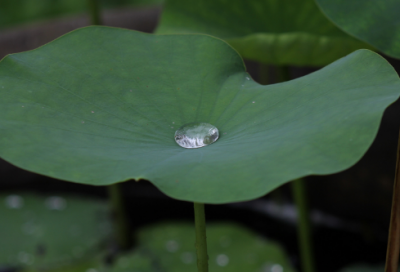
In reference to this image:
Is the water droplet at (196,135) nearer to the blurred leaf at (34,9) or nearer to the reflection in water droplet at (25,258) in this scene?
the reflection in water droplet at (25,258)

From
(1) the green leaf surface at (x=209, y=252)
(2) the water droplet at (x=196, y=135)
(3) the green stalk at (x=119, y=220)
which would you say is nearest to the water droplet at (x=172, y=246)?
(1) the green leaf surface at (x=209, y=252)

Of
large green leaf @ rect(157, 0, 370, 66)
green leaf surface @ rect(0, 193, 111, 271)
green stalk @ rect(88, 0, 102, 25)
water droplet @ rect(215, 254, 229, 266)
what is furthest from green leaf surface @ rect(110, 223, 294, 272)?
green stalk @ rect(88, 0, 102, 25)

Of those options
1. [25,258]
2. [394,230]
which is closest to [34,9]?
[25,258]

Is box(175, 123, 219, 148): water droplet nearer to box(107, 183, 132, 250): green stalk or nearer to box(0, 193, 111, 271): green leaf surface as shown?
box(107, 183, 132, 250): green stalk

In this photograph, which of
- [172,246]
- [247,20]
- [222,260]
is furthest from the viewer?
[172,246]

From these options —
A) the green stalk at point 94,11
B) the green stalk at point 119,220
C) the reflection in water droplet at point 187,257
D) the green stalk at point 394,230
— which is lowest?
the green stalk at point 394,230

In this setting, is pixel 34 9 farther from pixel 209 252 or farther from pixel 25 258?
pixel 209 252

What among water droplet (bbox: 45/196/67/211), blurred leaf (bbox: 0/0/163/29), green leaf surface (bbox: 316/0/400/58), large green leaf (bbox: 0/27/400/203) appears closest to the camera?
large green leaf (bbox: 0/27/400/203)
